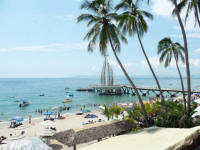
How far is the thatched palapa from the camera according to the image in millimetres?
9438

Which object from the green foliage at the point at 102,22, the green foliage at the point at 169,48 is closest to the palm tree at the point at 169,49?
the green foliage at the point at 169,48

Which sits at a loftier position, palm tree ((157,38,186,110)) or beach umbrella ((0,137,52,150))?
palm tree ((157,38,186,110))

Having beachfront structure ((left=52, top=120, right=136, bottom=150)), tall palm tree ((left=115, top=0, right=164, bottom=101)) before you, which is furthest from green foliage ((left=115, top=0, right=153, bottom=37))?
beachfront structure ((left=52, top=120, right=136, bottom=150))

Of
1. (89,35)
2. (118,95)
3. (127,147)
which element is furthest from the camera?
(118,95)

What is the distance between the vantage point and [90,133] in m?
9.82

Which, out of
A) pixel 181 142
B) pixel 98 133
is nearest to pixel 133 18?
pixel 98 133

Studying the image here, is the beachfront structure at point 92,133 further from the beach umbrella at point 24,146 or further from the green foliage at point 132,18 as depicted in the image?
the green foliage at point 132,18

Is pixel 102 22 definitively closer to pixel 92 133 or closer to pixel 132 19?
pixel 132 19

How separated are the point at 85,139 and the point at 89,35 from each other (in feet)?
25.4

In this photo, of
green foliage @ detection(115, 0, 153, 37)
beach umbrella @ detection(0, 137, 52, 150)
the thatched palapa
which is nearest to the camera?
beach umbrella @ detection(0, 137, 52, 150)

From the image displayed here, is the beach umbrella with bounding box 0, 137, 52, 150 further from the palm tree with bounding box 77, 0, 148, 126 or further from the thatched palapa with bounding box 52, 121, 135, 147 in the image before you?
the palm tree with bounding box 77, 0, 148, 126

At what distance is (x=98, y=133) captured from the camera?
9.94 m

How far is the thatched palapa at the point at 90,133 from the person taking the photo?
9438 mm

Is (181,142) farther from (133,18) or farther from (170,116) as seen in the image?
(133,18)
